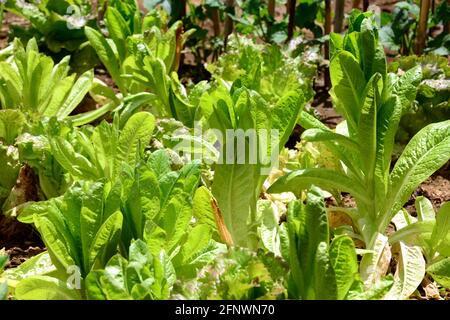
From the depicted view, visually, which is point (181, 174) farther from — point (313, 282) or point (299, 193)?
point (299, 193)

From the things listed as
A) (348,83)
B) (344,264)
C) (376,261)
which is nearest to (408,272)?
(376,261)

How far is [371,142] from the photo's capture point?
2.18 metres

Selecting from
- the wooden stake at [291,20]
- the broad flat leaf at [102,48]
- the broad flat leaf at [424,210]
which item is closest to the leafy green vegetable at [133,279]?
the broad flat leaf at [424,210]

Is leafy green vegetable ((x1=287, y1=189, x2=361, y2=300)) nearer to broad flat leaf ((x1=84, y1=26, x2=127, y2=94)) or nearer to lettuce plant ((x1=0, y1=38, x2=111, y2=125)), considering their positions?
lettuce plant ((x1=0, y1=38, x2=111, y2=125))

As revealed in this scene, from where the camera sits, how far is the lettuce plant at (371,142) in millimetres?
2178

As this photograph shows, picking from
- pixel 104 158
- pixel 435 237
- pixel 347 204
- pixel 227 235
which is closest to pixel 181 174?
pixel 227 235

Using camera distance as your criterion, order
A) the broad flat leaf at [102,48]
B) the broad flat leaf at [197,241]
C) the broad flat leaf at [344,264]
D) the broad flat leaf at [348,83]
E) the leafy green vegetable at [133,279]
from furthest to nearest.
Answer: the broad flat leaf at [102,48]
the broad flat leaf at [348,83]
the broad flat leaf at [197,241]
the broad flat leaf at [344,264]
the leafy green vegetable at [133,279]

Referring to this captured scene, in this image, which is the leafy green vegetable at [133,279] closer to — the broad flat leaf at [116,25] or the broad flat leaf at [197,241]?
the broad flat leaf at [197,241]

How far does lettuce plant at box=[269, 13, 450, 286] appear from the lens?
2178 mm

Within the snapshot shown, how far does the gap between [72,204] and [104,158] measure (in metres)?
0.38

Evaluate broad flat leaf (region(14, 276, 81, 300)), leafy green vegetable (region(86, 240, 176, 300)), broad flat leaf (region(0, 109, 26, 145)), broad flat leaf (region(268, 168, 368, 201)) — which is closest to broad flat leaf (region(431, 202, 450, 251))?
broad flat leaf (region(268, 168, 368, 201))

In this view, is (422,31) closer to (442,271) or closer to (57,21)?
(57,21)

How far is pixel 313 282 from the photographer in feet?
5.71

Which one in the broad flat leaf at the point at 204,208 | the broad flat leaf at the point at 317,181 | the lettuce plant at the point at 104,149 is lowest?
the broad flat leaf at the point at 204,208
